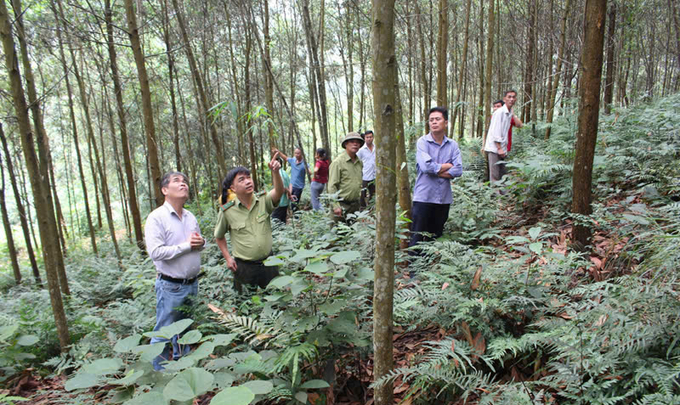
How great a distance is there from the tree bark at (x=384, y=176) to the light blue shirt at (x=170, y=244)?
1999 millimetres

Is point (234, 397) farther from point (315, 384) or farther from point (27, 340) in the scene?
point (27, 340)

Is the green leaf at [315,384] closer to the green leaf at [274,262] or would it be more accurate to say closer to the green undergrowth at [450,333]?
the green undergrowth at [450,333]

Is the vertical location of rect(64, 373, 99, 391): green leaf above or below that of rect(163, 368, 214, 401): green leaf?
below

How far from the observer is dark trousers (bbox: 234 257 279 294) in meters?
3.43

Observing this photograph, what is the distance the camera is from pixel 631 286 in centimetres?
222

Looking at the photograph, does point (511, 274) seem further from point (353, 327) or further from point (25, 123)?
point (25, 123)

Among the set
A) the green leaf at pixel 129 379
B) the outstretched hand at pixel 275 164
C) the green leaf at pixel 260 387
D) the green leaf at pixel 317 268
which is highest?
the outstretched hand at pixel 275 164

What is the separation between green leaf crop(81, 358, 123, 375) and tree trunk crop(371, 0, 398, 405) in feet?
A: 4.48

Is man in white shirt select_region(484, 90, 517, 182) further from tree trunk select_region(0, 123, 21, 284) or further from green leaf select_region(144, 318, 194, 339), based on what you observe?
tree trunk select_region(0, 123, 21, 284)

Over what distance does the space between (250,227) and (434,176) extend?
199cm

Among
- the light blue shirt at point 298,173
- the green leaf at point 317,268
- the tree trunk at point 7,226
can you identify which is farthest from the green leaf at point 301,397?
the tree trunk at point 7,226

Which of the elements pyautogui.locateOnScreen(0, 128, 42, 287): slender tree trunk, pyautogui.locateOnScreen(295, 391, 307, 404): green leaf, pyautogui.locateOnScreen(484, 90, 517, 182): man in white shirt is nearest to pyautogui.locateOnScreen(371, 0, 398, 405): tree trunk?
pyautogui.locateOnScreen(295, 391, 307, 404): green leaf

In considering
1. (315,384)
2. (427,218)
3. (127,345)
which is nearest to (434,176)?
(427,218)

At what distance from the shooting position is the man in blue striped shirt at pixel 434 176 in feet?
12.6
